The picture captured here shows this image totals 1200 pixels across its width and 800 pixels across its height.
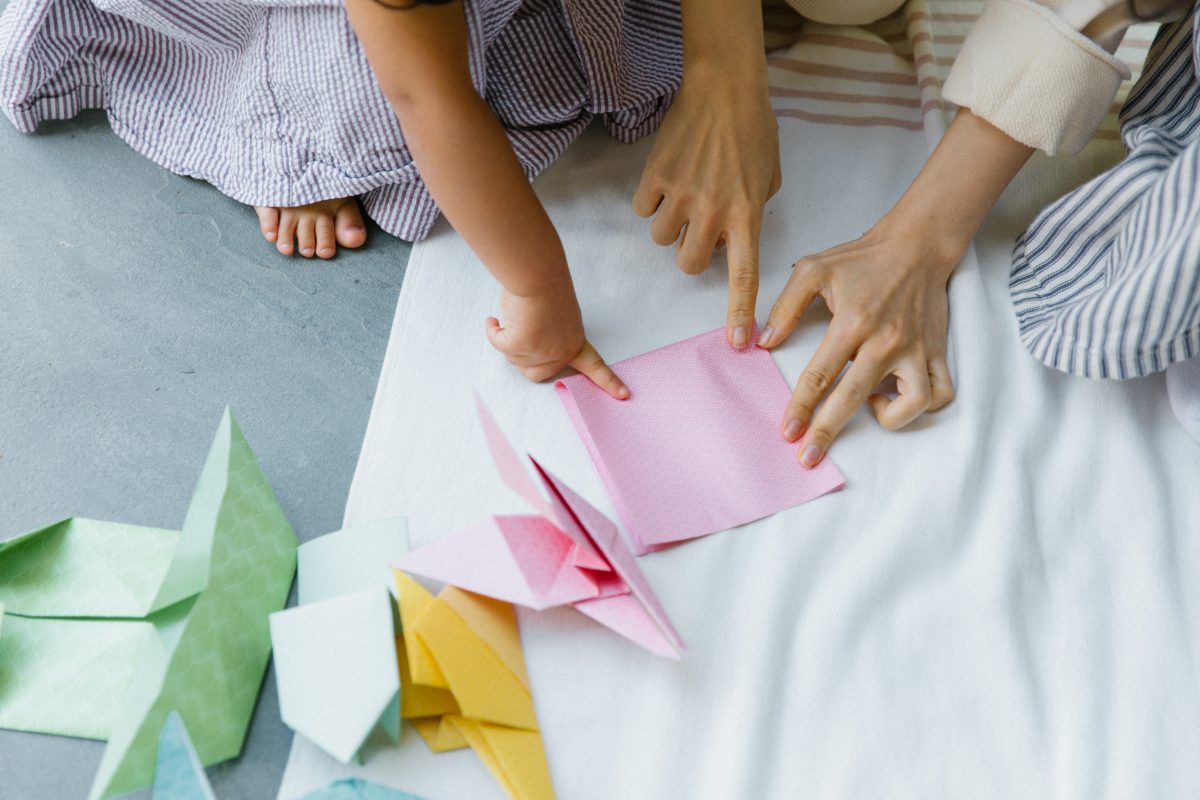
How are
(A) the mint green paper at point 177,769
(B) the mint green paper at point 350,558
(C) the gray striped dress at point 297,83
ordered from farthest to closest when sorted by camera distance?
(C) the gray striped dress at point 297,83
(B) the mint green paper at point 350,558
(A) the mint green paper at point 177,769

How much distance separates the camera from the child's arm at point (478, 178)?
1.90 ft

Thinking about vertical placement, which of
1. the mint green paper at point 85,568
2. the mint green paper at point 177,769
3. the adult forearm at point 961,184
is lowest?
the mint green paper at point 85,568

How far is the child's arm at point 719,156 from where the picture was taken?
791mm

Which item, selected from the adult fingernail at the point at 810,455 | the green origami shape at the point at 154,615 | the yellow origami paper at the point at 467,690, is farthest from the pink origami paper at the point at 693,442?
the green origami shape at the point at 154,615

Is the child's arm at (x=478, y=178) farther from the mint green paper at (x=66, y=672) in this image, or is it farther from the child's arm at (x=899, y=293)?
the mint green paper at (x=66, y=672)

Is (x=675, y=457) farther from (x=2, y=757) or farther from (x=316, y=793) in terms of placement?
(x=2, y=757)

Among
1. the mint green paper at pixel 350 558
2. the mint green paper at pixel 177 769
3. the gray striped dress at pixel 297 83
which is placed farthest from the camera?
the gray striped dress at pixel 297 83

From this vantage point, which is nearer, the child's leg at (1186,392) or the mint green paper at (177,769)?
the mint green paper at (177,769)

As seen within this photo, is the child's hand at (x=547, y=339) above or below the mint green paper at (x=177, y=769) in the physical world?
above

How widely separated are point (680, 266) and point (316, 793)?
1.52 feet

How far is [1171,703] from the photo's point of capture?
65 centimetres

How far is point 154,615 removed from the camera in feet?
2.02

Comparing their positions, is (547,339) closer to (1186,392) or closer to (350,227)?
(350,227)

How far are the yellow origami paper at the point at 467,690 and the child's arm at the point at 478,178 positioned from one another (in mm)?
201
